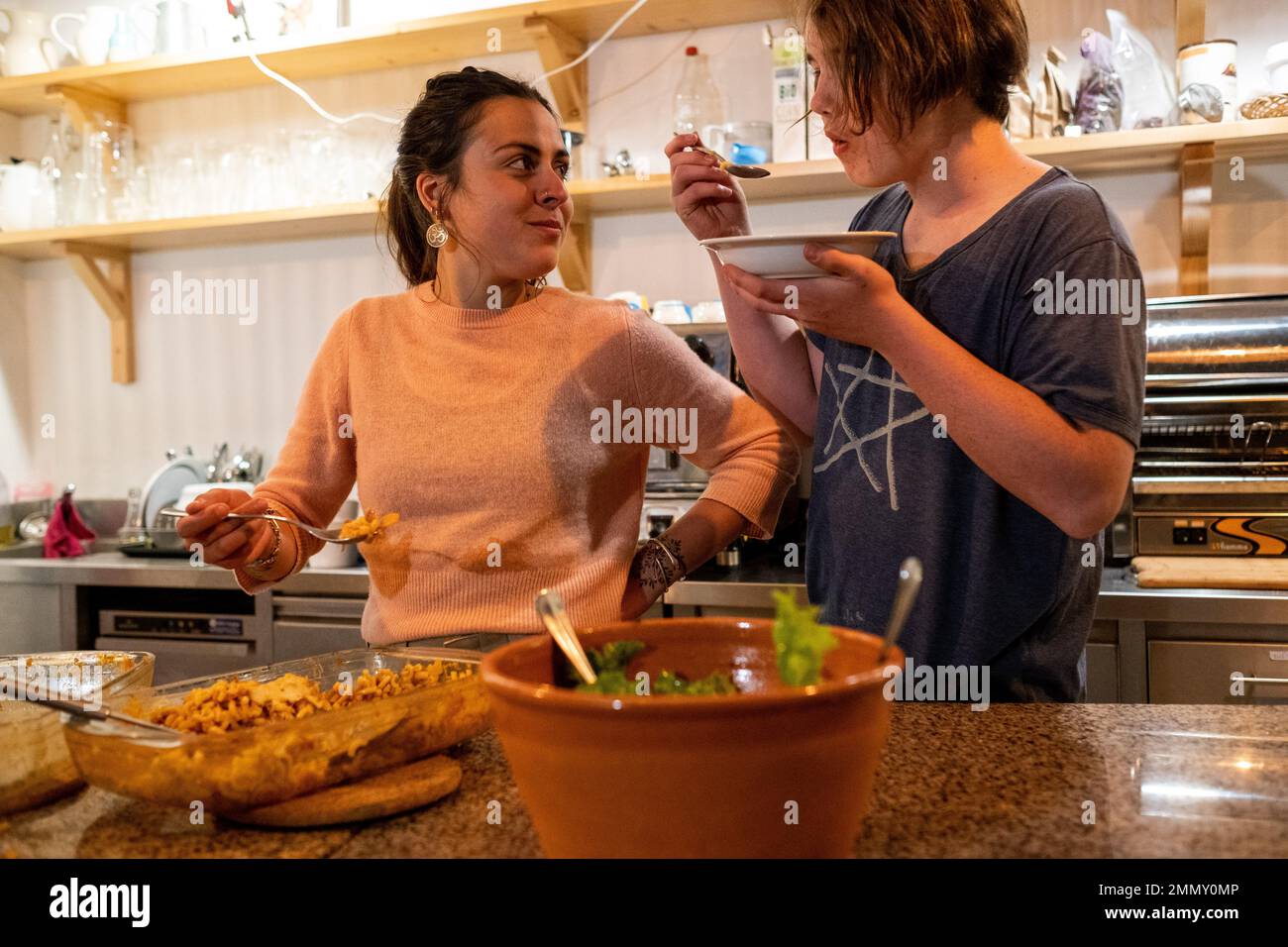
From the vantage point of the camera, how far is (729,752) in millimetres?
614

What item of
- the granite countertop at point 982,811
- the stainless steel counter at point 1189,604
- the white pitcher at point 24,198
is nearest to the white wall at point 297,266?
the white pitcher at point 24,198

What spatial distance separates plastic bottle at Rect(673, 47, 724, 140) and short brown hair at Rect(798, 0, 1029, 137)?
1699 millimetres

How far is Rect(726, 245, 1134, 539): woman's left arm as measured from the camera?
1.01 meters

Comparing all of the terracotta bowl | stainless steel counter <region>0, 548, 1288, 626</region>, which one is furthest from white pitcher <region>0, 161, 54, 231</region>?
the terracotta bowl

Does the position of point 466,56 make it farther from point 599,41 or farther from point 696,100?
point 696,100

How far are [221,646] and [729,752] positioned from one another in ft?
7.77

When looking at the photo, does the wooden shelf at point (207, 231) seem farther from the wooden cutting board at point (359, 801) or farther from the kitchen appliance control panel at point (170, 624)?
the wooden cutting board at point (359, 801)

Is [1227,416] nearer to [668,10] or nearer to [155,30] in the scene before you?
[668,10]

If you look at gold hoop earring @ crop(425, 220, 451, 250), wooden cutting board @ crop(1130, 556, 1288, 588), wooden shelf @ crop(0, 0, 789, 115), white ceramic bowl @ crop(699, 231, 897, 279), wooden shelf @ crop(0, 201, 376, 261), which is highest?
wooden shelf @ crop(0, 0, 789, 115)

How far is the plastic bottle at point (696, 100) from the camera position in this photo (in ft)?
9.29

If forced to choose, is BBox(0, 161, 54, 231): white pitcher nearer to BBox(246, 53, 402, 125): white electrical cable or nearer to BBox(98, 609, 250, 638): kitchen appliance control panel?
BBox(246, 53, 402, 125): white electrical cable

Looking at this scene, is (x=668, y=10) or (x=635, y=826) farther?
(x=668, y=10)

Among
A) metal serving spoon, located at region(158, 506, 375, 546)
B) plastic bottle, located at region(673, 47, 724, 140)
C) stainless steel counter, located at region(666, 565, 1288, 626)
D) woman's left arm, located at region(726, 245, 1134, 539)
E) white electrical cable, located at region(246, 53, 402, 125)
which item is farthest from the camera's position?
white electrical cable, located at region(246, 53, 402, 125)

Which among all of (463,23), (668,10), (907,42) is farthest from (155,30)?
(907,42)
